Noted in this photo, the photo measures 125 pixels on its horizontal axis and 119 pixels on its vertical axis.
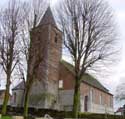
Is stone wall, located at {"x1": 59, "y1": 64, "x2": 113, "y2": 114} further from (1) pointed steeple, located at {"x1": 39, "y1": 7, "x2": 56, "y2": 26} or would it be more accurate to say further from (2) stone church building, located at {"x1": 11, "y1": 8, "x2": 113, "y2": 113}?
(1) pointed steeple, located at {"x1": 39, "y1": 7, "x2": 56, "y2": 26}

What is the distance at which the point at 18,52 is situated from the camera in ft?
105

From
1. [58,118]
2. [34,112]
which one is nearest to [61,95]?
[34,112]

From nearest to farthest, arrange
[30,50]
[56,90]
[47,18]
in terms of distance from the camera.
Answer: [30,50] < [47,18] < [56,90]

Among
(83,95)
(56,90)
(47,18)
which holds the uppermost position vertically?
(47,18)

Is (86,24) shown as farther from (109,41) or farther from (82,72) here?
(82,72)

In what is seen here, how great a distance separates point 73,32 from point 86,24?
1.58 m

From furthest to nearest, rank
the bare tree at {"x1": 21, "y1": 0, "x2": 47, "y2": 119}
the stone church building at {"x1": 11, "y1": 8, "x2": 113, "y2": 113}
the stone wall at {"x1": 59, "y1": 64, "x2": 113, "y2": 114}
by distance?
the stone wall at {"x1": 59, "y1": 64, "x2": 113, "y2": 114} < the stone church building at {"x1": 11, "y1": 8, "x2": 113, "y2": 113} < the bare tree at {"x1": 21, "y1": 0, "x2": 47, "y2": 119}

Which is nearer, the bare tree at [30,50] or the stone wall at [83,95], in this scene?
the bare tree at [30,50]

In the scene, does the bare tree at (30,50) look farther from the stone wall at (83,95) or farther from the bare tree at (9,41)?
the stone wall at (83,95)

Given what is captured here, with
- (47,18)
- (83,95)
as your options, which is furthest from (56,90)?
(47,18)

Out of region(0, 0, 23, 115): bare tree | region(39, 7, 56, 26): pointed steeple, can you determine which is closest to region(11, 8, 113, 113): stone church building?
region(39, 7, 56, 26): pointed steeple

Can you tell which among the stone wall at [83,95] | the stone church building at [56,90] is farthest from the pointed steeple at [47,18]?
the stone wall at [83,95]

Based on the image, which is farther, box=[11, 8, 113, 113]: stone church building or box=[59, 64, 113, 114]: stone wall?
box=[59, 64, 113, 114]: stone wall

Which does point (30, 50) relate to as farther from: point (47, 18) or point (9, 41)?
point (47, 18)
